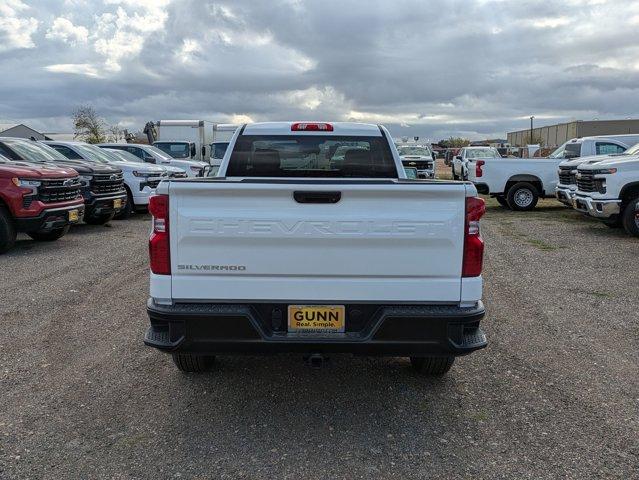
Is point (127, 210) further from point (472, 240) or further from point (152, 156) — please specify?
point (472, 240)

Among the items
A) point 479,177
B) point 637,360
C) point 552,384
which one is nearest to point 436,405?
point 552,384

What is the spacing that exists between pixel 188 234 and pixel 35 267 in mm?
5986

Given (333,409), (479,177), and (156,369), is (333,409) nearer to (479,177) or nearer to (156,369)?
(156,369)

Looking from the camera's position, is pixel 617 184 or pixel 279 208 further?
pixel 617 184

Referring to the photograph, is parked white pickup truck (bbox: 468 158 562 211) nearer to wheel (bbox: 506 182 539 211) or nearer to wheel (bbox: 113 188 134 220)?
wheel (bbox: 506 182 539 211)

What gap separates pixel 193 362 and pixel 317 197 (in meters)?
1.75

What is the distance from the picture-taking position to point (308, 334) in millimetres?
3432

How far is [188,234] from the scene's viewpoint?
3324 mm

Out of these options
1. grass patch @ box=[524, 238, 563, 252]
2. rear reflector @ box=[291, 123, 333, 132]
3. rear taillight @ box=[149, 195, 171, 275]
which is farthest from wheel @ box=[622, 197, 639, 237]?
rear taillight @ box=[149, 195, 171, 275]

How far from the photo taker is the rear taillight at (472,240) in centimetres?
338

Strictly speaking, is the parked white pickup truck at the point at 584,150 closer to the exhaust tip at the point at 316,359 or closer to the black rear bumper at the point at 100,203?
the black rear bumper at the point at 100,203

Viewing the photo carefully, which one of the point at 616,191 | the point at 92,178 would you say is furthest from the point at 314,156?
the point at 92,178

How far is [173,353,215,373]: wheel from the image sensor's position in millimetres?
4195

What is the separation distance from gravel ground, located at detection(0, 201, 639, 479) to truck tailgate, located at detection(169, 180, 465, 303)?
35.2 inches
